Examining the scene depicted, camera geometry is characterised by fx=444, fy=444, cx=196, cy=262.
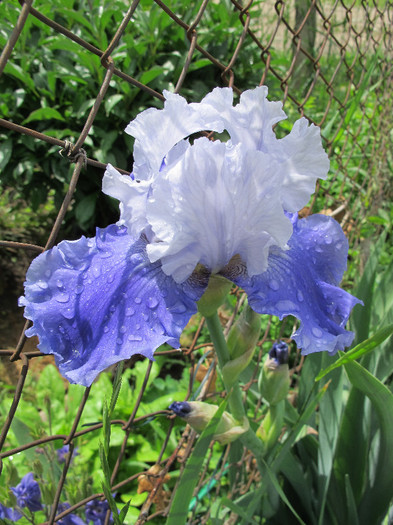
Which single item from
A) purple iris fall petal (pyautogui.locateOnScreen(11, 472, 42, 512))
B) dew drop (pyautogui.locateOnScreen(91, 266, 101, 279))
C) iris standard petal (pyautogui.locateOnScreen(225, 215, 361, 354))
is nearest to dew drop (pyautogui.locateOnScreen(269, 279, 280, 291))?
iris standard petal (pyautogui.locateOnScreen(225, 215, 361, 354))

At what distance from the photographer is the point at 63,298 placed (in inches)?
20.1

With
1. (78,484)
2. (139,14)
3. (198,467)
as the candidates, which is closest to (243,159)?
(198,467)

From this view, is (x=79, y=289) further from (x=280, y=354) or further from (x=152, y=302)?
(x=280, y=354)

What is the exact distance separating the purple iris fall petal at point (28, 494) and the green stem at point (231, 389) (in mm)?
446

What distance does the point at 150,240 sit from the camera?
562 mm

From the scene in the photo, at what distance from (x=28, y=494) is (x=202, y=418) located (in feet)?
1.51

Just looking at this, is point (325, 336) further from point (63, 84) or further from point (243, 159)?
point (63, 84)

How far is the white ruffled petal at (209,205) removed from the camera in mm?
498

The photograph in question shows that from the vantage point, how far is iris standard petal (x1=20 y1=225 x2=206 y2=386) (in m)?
0.49

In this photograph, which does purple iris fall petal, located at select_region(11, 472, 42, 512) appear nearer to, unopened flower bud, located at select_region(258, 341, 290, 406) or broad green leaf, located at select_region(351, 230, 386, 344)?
unopened flower bud, located at select_region(258, 341, 290, 406)

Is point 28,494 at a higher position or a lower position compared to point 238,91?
lower

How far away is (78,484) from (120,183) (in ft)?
2.18

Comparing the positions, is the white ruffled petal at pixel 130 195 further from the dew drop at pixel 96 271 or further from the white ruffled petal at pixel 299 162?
the white ruffled petal at pixel 299 162

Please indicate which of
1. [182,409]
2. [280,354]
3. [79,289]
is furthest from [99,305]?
[280,354]
